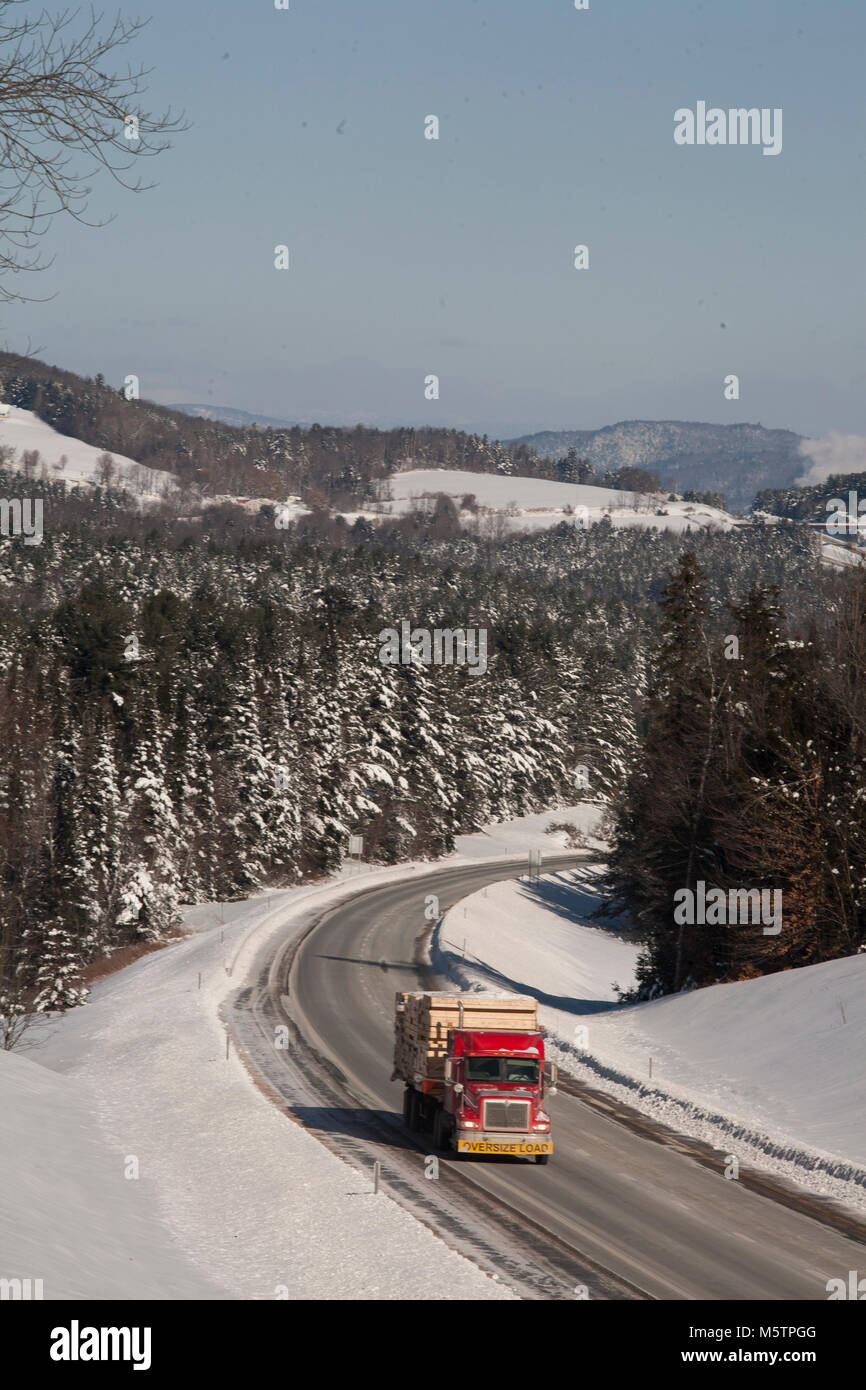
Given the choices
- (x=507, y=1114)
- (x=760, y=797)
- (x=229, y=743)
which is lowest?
(x=507, y=1114)

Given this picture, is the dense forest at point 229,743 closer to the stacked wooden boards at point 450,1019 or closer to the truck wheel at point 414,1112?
the truck wheel at point 414,1112

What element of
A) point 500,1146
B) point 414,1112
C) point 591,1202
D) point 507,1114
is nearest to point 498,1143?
point 500,1146

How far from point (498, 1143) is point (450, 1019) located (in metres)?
2.63

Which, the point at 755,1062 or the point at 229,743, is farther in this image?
the point at 229,743

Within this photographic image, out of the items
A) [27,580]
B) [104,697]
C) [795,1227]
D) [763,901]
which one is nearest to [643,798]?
[763,901]

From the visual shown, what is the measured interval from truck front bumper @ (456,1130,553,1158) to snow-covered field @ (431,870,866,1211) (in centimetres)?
398

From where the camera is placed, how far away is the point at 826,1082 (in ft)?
84.4

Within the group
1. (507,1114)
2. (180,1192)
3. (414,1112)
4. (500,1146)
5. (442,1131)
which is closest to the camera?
(180,1192)

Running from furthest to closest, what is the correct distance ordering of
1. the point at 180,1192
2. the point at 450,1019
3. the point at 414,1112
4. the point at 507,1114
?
the point at 414,1112 < the point at 450,1019 < the point at 507,1114 < the point at 180,1192

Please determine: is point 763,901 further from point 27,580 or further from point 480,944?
point 27,580

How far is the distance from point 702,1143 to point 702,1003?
11415 mm

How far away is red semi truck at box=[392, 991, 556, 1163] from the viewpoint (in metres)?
21.7

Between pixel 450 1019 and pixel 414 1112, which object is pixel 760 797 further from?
pixel 414 1112

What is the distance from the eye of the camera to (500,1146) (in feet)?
70.9
